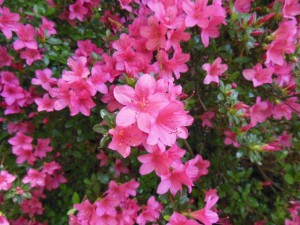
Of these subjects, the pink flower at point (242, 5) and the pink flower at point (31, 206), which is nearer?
the pink flower at point (242, 5)

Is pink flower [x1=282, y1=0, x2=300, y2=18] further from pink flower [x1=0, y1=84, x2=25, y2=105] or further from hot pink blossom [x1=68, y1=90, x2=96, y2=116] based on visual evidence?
pink flower [x1=0, y1=84, x2=25, y2=105]

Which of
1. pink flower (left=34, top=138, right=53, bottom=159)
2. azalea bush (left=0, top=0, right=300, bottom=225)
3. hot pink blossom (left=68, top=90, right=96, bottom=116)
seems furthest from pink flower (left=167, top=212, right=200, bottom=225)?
pink flower (left=34, top=138, right=53, bottom=159)

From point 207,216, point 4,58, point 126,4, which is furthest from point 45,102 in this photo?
point 207,216

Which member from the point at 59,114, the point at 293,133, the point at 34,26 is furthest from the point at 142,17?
the point at 293,133

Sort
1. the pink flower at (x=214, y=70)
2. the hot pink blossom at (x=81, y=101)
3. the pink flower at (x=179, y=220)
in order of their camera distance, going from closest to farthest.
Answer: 1. the pink flower at (x=179, y=220)
2. the hot pink blossom at (x=81, y=101)
3. the pink flower at (x=214, y=70)

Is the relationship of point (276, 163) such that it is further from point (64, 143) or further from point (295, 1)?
point (64, 143)

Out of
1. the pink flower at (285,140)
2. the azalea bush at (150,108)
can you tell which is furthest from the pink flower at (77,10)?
the pink flower at (285,140)

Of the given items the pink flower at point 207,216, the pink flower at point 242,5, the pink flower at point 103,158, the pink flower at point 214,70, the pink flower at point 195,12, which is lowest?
the pink flower at point 103,158

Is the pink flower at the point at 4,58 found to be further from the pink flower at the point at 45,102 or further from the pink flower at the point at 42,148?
the pink flower at the point at 42,148
